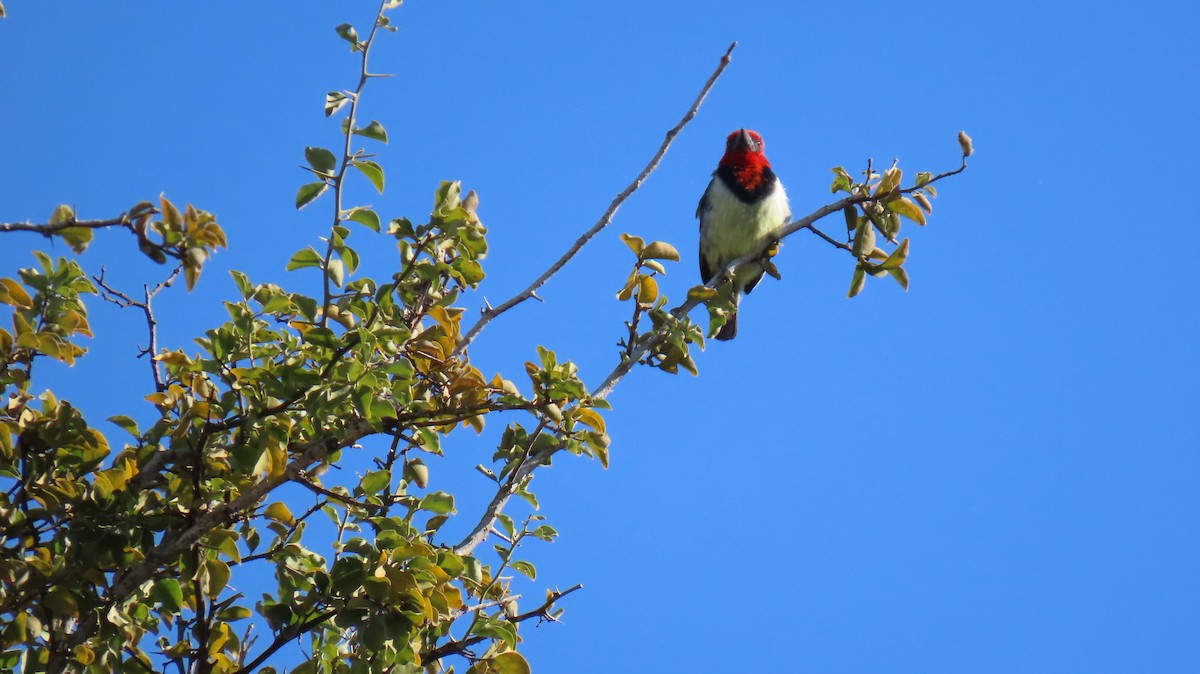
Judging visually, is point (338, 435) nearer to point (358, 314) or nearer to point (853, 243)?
point (358, 314)

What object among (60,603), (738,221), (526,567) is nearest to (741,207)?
(738,221)

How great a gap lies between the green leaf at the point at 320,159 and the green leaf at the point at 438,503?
95cm

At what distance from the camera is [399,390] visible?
9.32 feet

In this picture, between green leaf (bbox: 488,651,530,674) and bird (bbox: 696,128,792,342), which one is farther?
bird (bbox: 696,128,792,342)

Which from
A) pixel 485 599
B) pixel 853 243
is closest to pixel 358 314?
pixel 485 599

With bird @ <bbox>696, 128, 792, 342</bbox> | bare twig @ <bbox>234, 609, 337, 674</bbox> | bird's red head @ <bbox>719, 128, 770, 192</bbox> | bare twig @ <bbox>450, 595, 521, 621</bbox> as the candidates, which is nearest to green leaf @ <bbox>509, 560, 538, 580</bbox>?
bare twig @ <bbox>450, 595, 521, 621</bbox>

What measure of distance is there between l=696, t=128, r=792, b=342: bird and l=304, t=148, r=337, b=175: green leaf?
3594 millimetres

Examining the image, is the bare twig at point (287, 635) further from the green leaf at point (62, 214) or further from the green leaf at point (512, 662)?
the green leaf at point (62, 214)

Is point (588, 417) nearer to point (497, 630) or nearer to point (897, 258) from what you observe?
point (497, 630)

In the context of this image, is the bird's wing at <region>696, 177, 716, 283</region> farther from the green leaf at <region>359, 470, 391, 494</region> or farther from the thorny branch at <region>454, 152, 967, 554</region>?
the green leaf at <region>359, 470, 391, 494</region>

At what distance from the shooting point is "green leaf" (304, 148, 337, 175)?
2.88m

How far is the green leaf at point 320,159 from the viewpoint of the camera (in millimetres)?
2877

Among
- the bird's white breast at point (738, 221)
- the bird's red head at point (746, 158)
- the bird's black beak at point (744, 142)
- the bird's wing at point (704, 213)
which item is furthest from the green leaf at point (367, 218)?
the bird's black beak at point (744, 142)

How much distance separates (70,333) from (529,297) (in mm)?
1261
